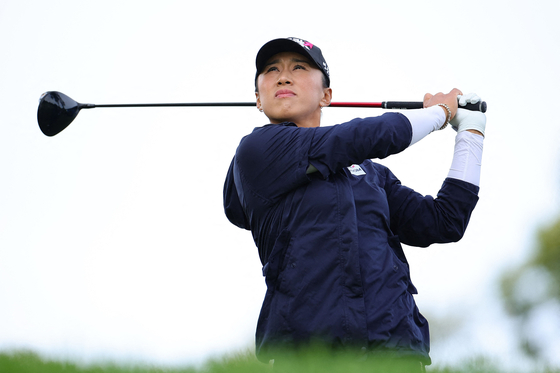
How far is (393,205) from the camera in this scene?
4.10 meters

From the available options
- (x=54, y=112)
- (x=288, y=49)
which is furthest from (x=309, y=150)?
(x=54, y=112)

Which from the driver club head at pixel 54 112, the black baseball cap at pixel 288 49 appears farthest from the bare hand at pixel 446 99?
the driver club head at pixel 54 112

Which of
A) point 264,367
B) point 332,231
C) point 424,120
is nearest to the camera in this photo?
point 264,367

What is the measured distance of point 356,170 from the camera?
383 cm

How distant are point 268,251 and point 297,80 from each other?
115 centimetres

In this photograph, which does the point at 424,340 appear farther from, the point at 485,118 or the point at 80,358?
the point at 80,358

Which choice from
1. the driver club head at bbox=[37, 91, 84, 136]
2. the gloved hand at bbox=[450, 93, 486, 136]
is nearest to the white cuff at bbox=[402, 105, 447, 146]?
the gloved hand at bbox=[450, 93, 486, 136]

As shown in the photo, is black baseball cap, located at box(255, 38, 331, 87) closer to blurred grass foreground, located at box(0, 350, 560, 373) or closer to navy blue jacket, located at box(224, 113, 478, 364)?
navy blue jacket, located at box(224, 113, 478, 364)

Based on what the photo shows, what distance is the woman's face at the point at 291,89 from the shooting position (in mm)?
4168

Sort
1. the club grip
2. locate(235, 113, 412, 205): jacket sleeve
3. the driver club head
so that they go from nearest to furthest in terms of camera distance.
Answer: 1. locate(235, 113, 412, 205): jacket sleeve
2. the club grip
3. the driver club head

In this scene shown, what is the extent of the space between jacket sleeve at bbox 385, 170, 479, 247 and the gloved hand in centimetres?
33

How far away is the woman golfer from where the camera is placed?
3.25m

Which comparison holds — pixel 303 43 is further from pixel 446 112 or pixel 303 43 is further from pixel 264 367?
pixel 264 367

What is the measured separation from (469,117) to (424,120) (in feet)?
1.53
